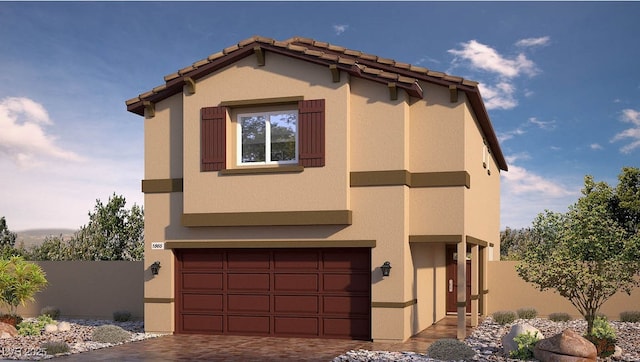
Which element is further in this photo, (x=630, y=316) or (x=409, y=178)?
(x=630, y=316)

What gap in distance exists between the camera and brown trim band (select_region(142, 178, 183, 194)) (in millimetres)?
18828

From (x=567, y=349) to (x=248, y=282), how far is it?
8.05 meters

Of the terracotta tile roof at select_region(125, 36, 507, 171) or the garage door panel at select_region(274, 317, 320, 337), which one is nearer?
the terracotta tile roof at select_region(125, 36, 507, 171)

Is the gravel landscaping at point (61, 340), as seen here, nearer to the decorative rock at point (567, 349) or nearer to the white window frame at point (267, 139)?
the white window frame at point (267, 139)

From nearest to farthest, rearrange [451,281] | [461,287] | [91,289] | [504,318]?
1. [461,287]
2. [504,318]
3. [91,289]
4. [451,281]

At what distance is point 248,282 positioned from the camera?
718 inches

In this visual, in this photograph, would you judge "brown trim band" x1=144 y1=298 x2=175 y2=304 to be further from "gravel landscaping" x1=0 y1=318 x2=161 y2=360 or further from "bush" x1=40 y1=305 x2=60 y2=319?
"bush" x1=40 y1=305 x2=60 y2=319

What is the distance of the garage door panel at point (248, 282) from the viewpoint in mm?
18078

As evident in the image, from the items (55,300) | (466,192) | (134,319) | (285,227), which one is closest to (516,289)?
(466,192)

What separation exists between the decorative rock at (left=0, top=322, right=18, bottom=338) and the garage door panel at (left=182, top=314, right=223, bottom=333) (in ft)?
14.2

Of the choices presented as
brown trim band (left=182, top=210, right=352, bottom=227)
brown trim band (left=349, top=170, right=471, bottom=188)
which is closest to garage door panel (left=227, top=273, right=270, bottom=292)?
brown trim band (left=182, top=210, right=352, bottom=227)

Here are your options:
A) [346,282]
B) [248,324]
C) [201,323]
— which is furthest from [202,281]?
[346,282]

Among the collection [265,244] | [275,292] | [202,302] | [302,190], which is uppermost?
[302,190]

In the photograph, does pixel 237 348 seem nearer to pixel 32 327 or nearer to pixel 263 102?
pixel 263 102
